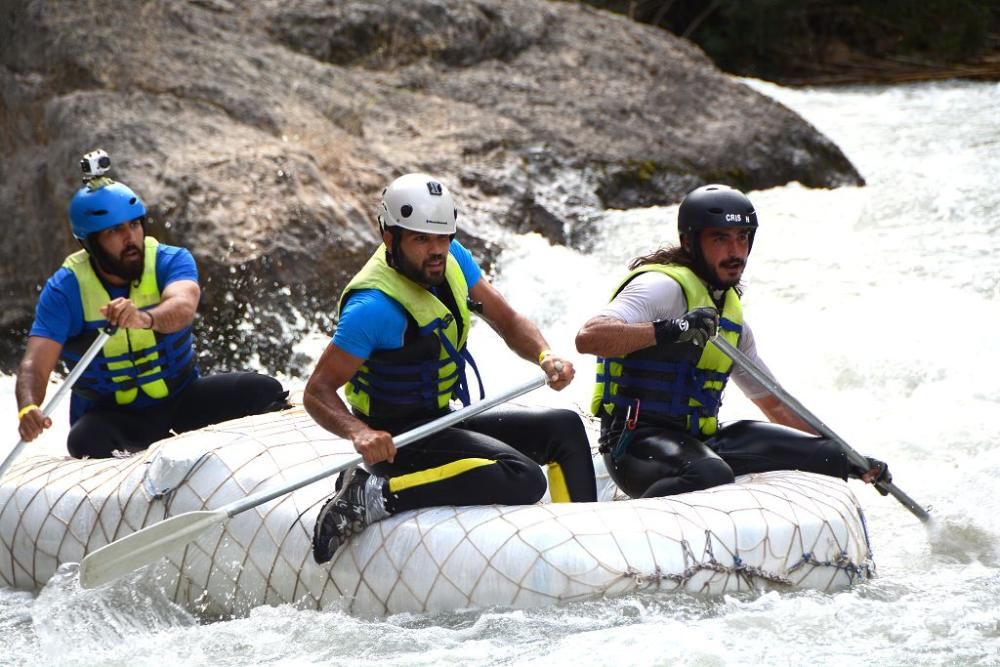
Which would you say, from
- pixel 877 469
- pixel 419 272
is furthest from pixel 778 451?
pixel 419 272

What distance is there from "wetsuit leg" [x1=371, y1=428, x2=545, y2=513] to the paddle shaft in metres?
0.09

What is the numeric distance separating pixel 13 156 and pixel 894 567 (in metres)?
5.60

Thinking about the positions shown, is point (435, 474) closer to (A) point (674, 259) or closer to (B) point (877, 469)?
(A) point (674, 259)

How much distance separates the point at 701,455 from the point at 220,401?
185cm

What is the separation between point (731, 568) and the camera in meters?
3.86

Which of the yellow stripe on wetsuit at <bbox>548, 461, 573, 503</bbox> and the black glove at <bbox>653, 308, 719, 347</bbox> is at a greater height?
the black glove at <bbox>653, 308, 719, 347</bbox>

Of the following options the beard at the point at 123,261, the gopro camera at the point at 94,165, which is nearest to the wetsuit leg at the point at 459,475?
the beard at the point at 123,261

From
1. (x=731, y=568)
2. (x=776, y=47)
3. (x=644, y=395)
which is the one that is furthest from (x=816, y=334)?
(x=776, y=47)

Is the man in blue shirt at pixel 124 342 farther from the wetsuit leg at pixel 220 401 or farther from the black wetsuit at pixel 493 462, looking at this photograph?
the black wetsuit at pixel 493 462

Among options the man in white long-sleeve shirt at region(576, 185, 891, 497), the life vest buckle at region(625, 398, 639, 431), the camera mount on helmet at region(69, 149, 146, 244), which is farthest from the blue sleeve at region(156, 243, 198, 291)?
the life vest buckle at region(625, 398, 639, 431)

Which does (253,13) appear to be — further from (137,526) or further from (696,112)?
(137,526)

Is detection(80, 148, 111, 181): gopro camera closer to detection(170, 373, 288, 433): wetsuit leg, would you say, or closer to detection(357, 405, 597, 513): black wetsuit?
detection(170, 373, 288, 433): wetsuit leg

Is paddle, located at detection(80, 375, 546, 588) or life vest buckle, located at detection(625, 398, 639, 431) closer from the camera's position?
paddle, located at detection(80, 375, 546, 588)

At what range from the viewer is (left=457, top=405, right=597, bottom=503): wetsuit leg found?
4176mm
